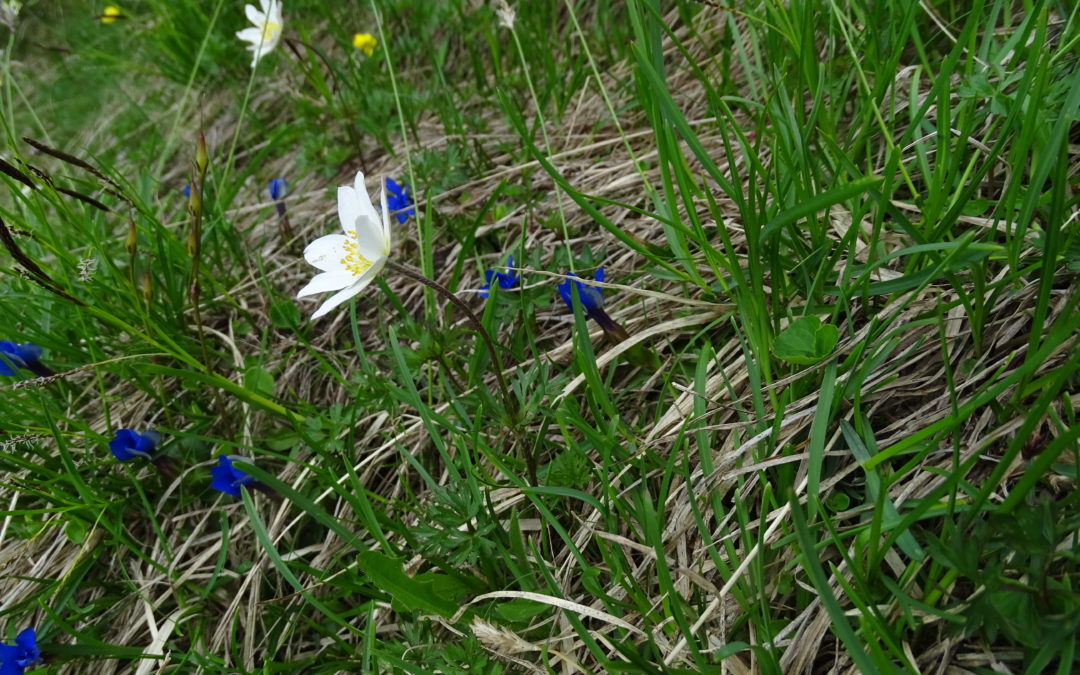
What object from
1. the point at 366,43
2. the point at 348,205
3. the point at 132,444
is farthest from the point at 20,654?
the point at 366,43

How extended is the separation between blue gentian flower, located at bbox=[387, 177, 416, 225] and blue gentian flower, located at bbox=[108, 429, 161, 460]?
926mm

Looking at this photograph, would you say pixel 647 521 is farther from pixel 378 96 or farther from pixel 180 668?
pixel 378 96

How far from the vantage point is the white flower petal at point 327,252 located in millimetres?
1543

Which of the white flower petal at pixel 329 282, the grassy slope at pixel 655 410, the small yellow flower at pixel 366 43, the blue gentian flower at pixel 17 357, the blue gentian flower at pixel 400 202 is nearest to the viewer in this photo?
the grassy slope at pixel 655 410

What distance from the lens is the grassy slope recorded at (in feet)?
3.51

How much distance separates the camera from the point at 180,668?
157 centimetres

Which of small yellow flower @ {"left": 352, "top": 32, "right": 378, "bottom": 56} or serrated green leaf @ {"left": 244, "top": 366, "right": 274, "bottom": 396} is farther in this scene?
small yellow flower @ {"left": 352, "top": 32, "right": 378, "bottom": 56}

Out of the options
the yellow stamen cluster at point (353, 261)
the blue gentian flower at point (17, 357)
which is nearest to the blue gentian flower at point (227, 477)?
the yellow stamen cluster at point (353, 261)

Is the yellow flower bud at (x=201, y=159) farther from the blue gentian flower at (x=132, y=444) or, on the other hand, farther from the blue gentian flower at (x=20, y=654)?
the blue gentian flower at (x=20, y=654)

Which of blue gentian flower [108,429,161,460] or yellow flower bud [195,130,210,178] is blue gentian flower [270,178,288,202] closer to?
yellow flower bud [195,130,210,178]

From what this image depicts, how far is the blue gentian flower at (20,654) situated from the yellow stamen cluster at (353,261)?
1.06 metres

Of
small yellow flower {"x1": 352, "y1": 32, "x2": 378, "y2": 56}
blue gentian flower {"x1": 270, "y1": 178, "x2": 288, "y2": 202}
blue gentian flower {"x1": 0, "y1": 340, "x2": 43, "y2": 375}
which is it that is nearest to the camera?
blue gentian flower {"x1": 0, "y1": 340, "x2": 43, "y2": 375}

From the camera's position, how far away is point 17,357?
1.96 meters

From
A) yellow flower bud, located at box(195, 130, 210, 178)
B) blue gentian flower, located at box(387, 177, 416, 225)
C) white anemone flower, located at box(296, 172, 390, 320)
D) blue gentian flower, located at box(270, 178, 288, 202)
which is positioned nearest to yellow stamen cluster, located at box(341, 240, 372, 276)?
white anemone flower, located at box(296, 172, 390, 320)
